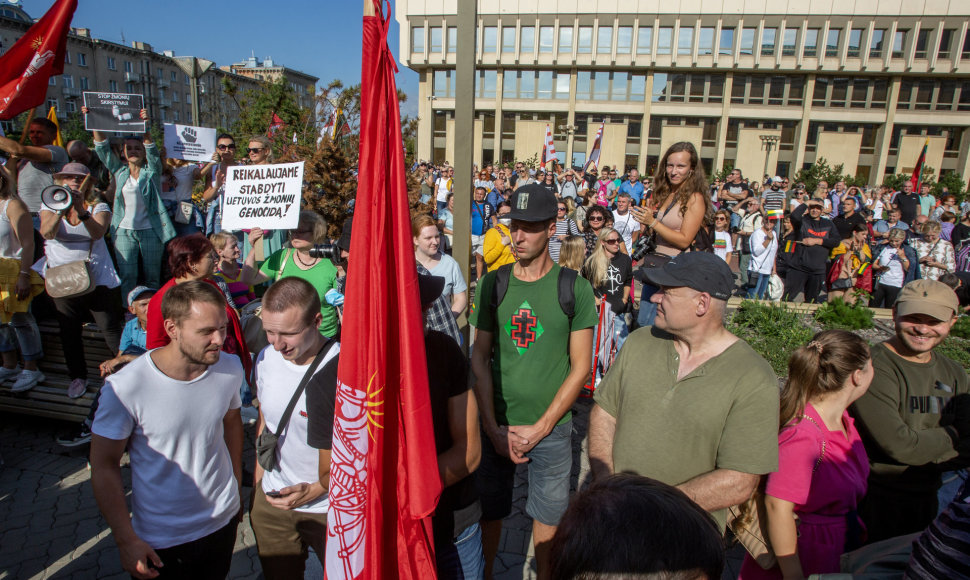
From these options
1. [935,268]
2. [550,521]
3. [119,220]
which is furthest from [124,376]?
[935,268]

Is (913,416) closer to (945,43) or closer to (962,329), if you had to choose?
(962,329)

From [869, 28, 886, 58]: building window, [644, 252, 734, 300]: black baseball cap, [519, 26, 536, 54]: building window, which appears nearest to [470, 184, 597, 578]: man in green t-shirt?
[644, 252, 734, 300]: black baseball cap

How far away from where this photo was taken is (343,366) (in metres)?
1.65

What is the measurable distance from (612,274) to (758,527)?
3.58m

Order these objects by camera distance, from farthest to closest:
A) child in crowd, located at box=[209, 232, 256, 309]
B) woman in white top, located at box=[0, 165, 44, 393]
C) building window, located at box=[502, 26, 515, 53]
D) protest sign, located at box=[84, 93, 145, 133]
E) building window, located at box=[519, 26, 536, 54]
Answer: building window, located at box=[502, 26, 515, 53] → building window, located at box=[519, 26, 536, 54] → protest sign, located at box=[84, 93, 145, 133] → child in crowd, located at box=[209, 232, 256, 309] → woman in white top, located at box=[0, 165, 44, 393]

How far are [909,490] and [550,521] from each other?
74.6 inches

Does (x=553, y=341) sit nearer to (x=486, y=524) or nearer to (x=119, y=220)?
(x=486, y=524)

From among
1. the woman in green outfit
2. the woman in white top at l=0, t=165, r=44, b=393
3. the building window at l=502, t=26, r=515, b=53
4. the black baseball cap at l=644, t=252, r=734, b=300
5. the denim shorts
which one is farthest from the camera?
the building window at l=502, t=26, r=515, b=53

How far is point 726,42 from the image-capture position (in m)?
43.1

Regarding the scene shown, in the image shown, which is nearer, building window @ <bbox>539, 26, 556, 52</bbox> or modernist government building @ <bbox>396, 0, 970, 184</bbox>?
modernist government building @ <bbox>396, 0, 970, 184</bbox>

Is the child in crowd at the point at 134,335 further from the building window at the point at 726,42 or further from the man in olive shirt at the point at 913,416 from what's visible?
the building window at the point at 726,42

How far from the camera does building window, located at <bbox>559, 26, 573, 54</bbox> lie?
144ft

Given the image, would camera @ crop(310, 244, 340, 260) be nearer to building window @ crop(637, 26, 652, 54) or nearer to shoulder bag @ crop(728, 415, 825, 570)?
shoulder bag @ crop(728, 415, 825, 570)

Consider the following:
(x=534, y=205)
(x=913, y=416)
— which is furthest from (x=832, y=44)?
(x=534, y=205)
